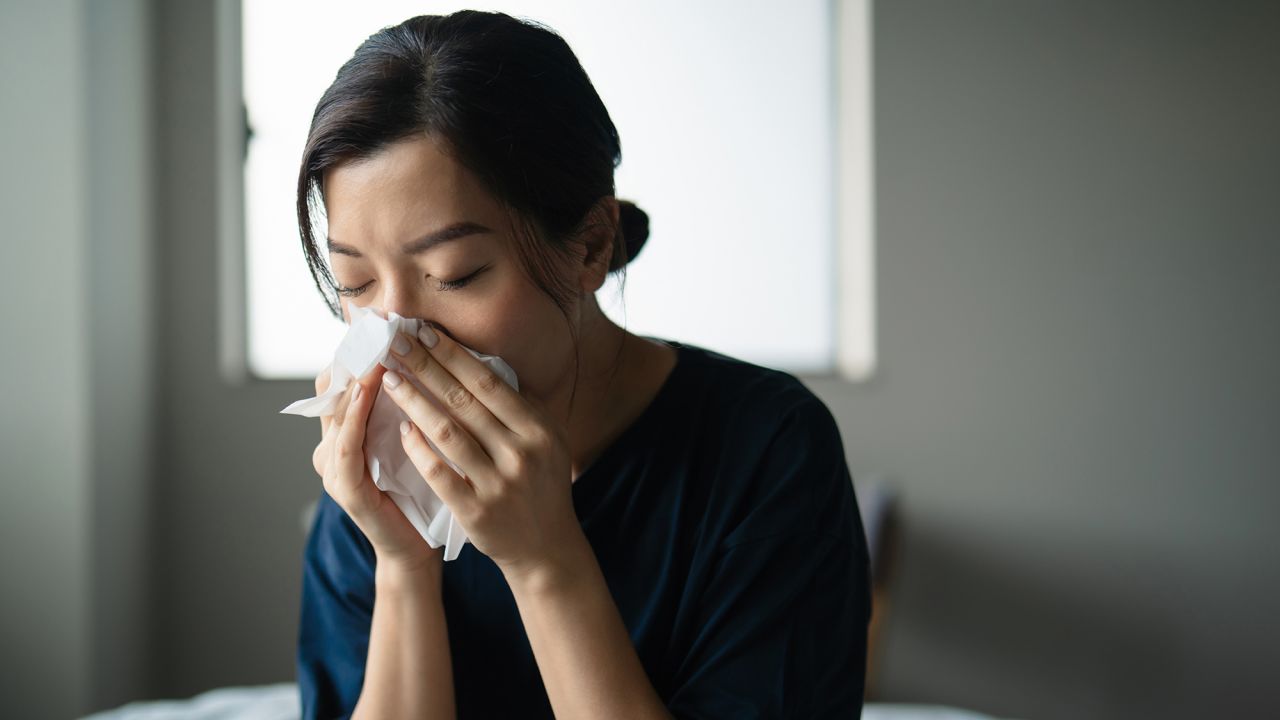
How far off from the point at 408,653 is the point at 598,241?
0.47m

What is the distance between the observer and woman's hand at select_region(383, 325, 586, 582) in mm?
731

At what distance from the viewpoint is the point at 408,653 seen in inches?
33.8

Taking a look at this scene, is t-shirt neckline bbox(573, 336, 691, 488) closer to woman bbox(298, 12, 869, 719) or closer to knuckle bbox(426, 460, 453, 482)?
woman bbox(298, 12, 869, 719)

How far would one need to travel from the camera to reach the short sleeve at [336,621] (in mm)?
944

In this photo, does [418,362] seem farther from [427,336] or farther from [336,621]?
[336,621]

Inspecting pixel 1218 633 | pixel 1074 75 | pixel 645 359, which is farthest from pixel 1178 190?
pixel 645 359

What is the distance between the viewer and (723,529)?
33.4 inches

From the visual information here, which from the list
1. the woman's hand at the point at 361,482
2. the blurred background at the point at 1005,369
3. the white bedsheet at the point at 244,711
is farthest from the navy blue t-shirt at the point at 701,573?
the blurred background at the point at 1005,369

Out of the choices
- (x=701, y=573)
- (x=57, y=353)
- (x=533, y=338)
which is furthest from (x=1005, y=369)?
(x=57, y=353)

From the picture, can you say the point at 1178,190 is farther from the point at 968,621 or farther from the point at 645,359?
the point at 645,359

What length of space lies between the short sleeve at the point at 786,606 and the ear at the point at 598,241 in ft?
0.84

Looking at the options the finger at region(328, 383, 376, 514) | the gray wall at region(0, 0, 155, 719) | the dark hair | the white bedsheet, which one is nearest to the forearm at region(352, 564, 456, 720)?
the finger at region(328, 383, 376, 514)

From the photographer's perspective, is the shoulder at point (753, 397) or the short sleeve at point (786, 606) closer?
the short sleeve at point (786, 606)

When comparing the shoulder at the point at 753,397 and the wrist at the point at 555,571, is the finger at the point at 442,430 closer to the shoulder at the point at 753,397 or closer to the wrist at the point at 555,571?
the wrist at the point at 555,571
